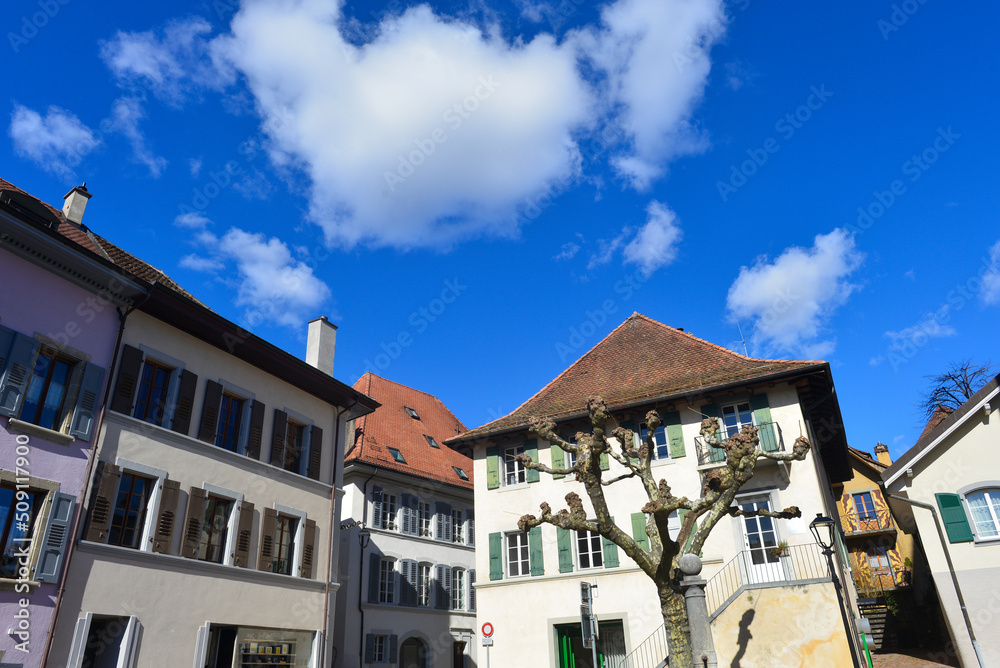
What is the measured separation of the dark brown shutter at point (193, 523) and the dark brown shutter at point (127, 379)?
240 cm

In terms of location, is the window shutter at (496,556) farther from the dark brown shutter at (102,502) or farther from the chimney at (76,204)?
the chimney at (76,204)

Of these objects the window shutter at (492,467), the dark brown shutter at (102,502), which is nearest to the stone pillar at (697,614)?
the dark brown shutter at (102,502)

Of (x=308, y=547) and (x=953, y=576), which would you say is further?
(x=308, y=547)

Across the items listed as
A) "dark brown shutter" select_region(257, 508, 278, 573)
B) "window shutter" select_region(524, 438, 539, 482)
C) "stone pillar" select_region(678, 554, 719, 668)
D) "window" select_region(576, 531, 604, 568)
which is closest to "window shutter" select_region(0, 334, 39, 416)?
"dark brown shutter" select_region(257, 508, 278, 573)

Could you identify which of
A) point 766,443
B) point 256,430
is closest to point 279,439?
point 256,430

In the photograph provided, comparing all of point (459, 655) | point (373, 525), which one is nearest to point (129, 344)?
point (373, 525)

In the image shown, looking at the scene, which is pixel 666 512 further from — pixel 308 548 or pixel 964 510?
pixel 964 510

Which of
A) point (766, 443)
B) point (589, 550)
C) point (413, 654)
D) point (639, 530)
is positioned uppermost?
point (766, 443)

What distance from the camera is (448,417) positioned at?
38.7 metres

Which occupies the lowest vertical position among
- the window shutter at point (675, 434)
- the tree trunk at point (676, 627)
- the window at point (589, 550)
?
the tree trunk at point (676, 627)

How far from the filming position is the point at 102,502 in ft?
44.7

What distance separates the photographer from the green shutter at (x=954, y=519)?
1811cm

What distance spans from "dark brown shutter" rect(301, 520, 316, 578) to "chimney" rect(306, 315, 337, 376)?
5.32 metres

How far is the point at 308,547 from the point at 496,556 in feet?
23.8
